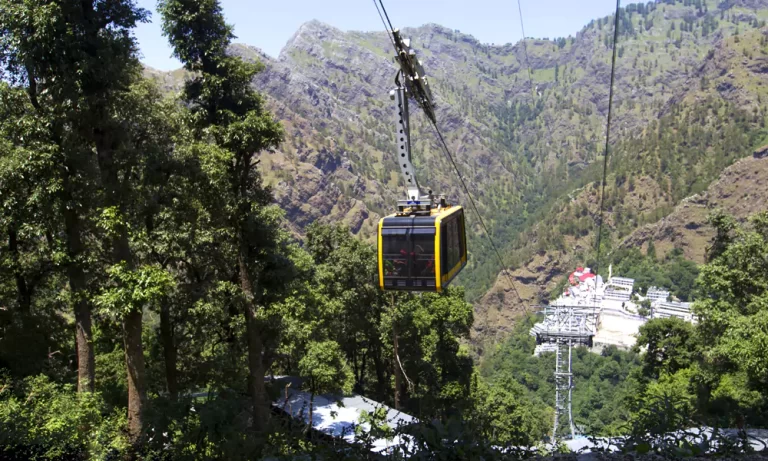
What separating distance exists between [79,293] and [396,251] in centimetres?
629

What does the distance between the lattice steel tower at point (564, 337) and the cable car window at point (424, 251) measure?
42.2 m

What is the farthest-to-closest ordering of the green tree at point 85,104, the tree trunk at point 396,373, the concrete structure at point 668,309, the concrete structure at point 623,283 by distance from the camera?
the concrete structure at point 623,283, the concrete structure at point 668,309, the tree trunk at point 396,373, the green tree at point 85,104

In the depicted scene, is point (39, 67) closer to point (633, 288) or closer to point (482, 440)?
point (482, 440)

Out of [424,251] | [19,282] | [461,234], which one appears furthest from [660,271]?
[19,282]

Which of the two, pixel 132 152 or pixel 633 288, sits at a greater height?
pixel 132 152

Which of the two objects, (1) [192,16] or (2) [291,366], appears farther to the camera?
(2) [291,366]

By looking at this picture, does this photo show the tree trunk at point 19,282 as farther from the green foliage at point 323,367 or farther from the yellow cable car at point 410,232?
the green foliage at point 323,367

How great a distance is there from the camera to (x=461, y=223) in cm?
1327

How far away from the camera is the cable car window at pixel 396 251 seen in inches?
420

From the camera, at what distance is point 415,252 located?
1057cm

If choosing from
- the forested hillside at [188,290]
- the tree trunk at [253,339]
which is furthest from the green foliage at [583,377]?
the tree trunk at [253,339]

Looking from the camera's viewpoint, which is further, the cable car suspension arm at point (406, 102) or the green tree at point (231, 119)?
the green tree at point (231, 119)

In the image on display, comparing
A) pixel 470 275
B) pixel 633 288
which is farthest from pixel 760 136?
pixel 470 275

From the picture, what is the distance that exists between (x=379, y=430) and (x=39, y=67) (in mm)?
9433
